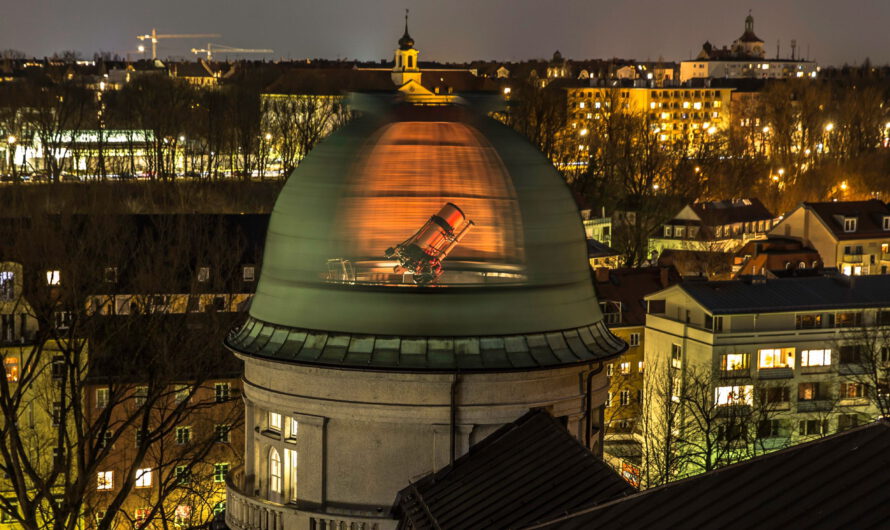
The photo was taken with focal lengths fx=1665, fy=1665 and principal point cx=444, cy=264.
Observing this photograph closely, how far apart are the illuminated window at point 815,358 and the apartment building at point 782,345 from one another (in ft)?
0.14

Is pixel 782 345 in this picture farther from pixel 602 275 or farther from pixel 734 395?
pixel 602 275

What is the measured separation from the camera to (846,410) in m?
68.8

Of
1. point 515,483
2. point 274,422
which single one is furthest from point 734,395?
point 515,483

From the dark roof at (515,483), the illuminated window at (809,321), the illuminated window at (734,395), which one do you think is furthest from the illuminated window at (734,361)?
the dark roof at (515,483)

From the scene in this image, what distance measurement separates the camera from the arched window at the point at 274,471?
24.8m

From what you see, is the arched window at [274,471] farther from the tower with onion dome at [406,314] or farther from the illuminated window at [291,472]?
the illuminated window at [291,472]

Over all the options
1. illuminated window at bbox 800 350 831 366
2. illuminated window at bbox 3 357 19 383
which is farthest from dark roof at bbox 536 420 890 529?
illuminated window at bbox 800 350 831 366

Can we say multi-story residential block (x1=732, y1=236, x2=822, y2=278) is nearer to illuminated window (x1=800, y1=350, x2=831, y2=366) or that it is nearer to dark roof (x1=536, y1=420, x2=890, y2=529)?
illuminated window (x1=800, y1=350, x2=831, y2=366)

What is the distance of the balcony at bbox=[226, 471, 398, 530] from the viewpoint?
23.7m

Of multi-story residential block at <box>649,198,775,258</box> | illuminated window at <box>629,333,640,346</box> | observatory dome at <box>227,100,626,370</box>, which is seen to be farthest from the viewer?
multi-story residential block at <box>649,198,775,258</box>

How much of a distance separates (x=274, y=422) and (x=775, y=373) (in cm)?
4762

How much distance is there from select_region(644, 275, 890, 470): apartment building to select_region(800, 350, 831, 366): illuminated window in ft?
0.14

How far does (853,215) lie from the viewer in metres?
108

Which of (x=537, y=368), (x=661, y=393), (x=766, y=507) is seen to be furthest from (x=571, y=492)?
(x=661, y=393)
